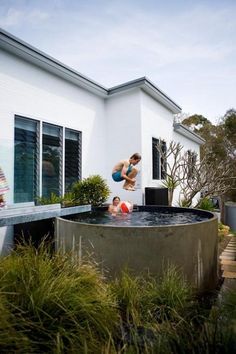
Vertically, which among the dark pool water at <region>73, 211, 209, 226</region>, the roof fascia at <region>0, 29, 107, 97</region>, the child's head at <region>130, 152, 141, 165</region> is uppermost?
the roof fascia at <region>0, 29, 107, 97</region>

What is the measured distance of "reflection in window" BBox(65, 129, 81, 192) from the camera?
9906 millimetres

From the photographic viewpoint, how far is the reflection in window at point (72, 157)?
9.91 m

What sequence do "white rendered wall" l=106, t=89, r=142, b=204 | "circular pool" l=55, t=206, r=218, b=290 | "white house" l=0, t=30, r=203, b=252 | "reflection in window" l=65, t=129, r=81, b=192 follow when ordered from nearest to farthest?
"circular pool" l=55, t=206, r=218, b=290 → "white house" l=0, t=30, r=203, b=252 → "reflection in window" l=65, t=129, r=81, b=192 → "white rendered wall" l=106, t=89, r=142, b=204

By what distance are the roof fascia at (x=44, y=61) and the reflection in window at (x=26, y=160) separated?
5.75 ft

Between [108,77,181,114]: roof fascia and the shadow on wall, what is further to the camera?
[108,77,181,114]: roof fascia

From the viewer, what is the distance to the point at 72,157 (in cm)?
1018

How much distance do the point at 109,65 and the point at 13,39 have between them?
7.13m

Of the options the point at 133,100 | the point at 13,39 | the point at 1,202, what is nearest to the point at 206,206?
the point at 133,100

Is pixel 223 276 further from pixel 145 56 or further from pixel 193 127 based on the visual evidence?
pixel 193 127

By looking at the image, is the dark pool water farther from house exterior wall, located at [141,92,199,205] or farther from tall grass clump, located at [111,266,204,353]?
tall grass clump, located at [111,266,204,353]

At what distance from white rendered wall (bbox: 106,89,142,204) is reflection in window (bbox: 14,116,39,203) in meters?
3.78

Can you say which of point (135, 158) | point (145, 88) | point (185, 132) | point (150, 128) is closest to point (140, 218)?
point (135, 158)

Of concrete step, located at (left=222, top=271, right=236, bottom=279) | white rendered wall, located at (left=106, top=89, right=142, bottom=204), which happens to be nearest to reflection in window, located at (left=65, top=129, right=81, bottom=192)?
white rendered wall, located at (left=106, top=89, right=142, bottom=204)

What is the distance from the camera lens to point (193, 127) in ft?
105
